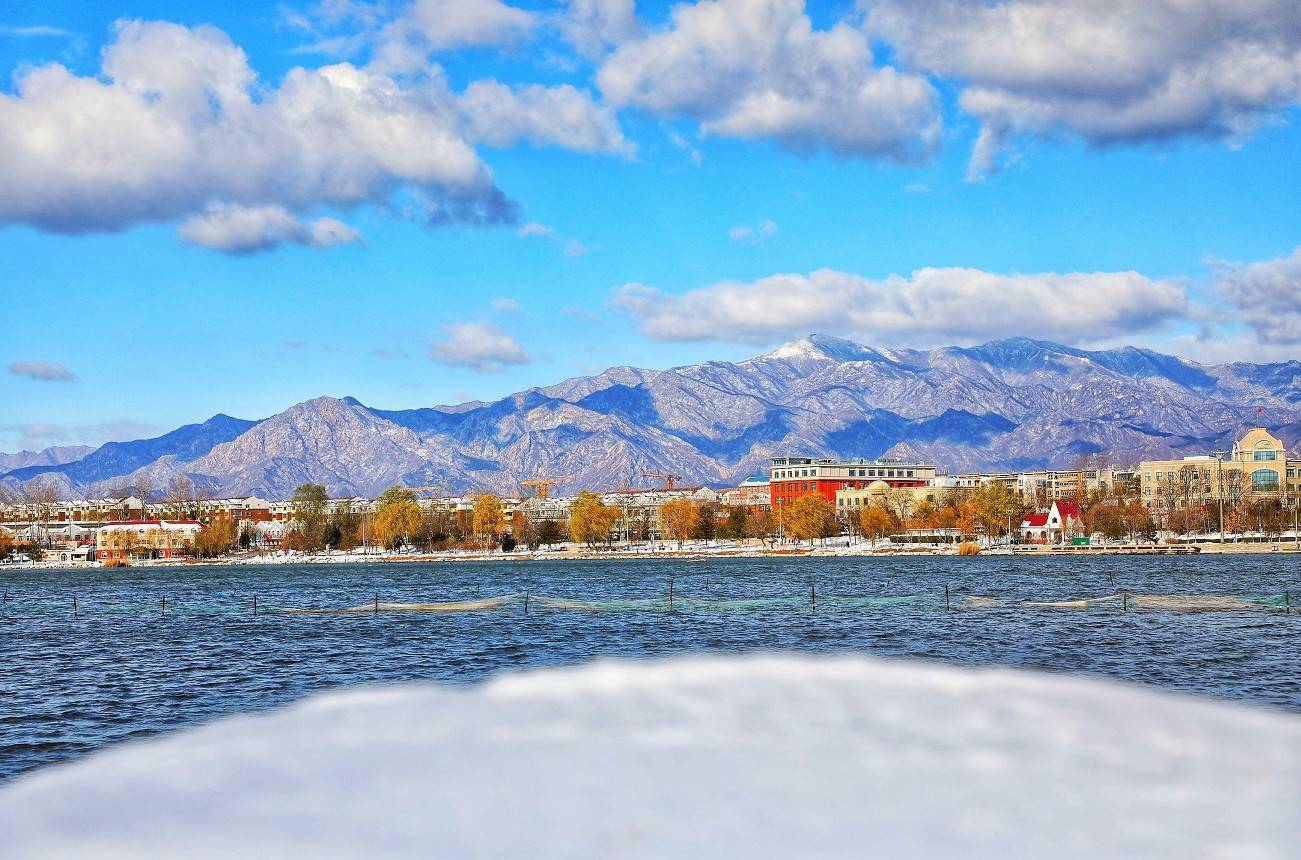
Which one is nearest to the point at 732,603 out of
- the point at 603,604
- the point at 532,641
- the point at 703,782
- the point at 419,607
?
the point at 603,604

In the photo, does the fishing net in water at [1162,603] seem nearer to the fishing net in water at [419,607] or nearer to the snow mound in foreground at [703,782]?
the fishing net in water at [419,607]

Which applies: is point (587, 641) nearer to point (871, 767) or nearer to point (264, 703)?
point (264, 703)

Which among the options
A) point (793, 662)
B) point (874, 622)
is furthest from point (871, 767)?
point (874, 622)

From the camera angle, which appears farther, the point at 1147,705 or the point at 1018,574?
→ the point at 1018,574

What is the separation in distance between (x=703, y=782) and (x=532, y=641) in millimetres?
29743

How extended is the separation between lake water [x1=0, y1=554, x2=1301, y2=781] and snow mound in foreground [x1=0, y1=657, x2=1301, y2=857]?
510 cm

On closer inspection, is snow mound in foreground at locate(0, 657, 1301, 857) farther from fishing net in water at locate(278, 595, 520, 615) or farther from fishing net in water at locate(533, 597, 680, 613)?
fishing net in water at locate(278, 595, 520, 615)

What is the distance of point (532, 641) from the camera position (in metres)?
47.2

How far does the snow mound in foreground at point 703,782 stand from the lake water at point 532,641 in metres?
5.10

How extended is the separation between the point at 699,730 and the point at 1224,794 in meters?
8.46

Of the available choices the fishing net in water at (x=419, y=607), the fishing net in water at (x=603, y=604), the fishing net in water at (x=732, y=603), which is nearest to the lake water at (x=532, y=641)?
the fishing net in water at (x=732, y=603)

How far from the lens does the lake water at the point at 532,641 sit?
31500mm

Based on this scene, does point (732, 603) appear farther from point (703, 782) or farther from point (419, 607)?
point (703, 782)

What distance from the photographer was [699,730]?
72.3 ft
